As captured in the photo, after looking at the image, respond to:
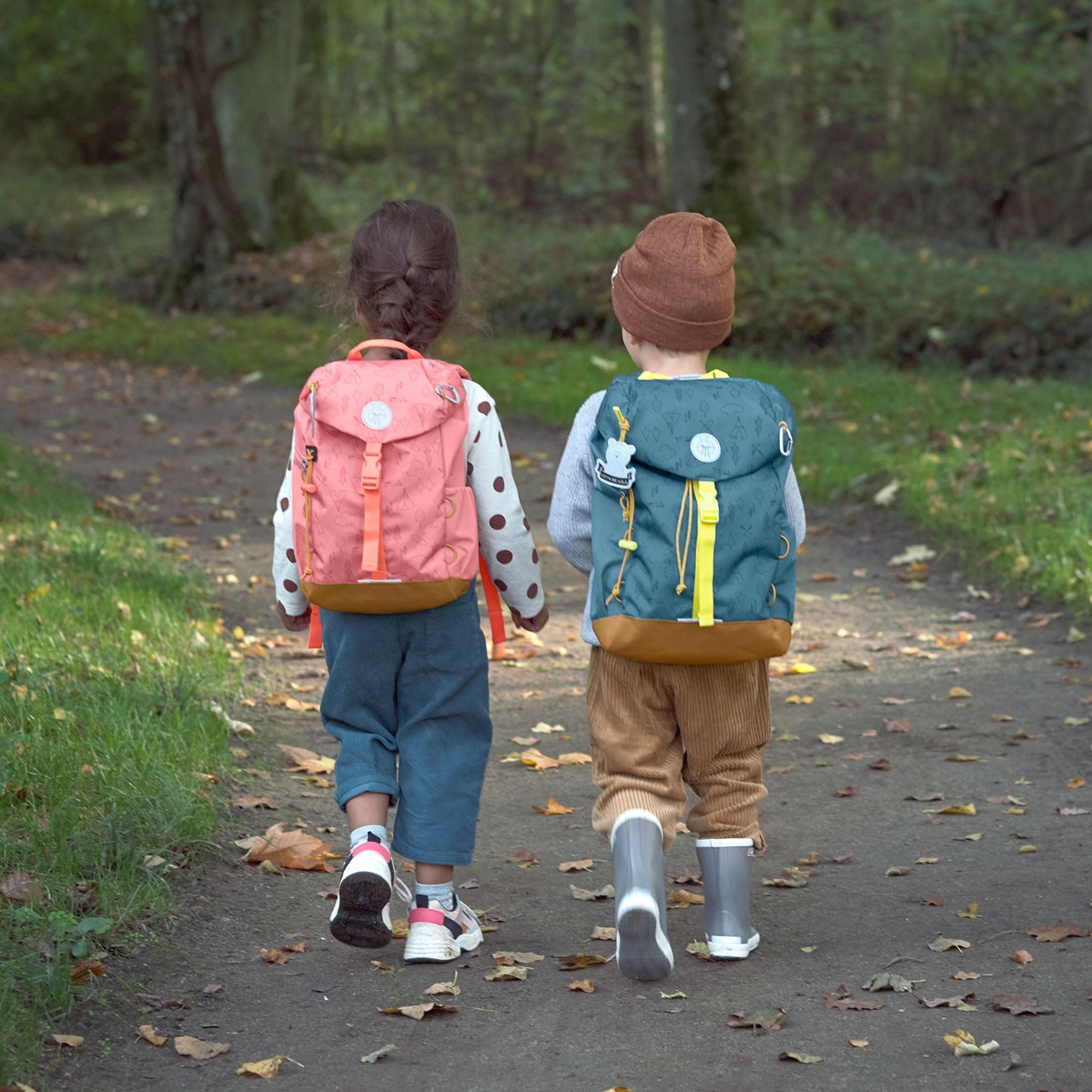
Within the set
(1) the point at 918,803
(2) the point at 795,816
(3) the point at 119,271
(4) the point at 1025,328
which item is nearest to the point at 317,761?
(2) the point at 795,816

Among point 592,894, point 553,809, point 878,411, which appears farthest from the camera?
point 878,411

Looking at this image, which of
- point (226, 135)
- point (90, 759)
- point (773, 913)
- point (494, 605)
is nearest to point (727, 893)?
point (773, 913)

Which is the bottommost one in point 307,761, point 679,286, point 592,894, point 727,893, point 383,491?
point 592,894

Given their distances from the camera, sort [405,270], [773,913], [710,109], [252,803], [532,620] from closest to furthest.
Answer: [405,270]
[532,620]
[773,913]
[252,803]
[710,109]

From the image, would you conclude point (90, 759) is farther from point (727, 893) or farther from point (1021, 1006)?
point (1021, 1006)

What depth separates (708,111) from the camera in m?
14.1

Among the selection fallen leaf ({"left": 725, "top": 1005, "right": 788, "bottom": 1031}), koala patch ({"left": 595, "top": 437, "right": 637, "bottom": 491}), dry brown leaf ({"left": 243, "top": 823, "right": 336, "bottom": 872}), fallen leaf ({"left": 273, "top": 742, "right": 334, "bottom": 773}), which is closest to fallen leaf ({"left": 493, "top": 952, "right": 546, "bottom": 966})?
fallen leaf ({"left": 725, "top": 1005, "right": 788, "bottom": 1031})

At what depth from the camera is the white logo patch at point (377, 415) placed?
2.97 metres

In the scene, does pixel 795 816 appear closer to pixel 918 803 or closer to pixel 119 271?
pixel 918 803

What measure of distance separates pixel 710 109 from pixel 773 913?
39.0 feet

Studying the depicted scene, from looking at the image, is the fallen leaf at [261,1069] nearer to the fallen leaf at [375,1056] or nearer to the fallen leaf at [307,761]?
the fallen leaf at [375,1056]

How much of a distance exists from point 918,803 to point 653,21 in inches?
1070

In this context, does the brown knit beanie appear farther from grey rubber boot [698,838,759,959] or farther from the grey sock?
the grey sock

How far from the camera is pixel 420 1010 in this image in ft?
9.67
